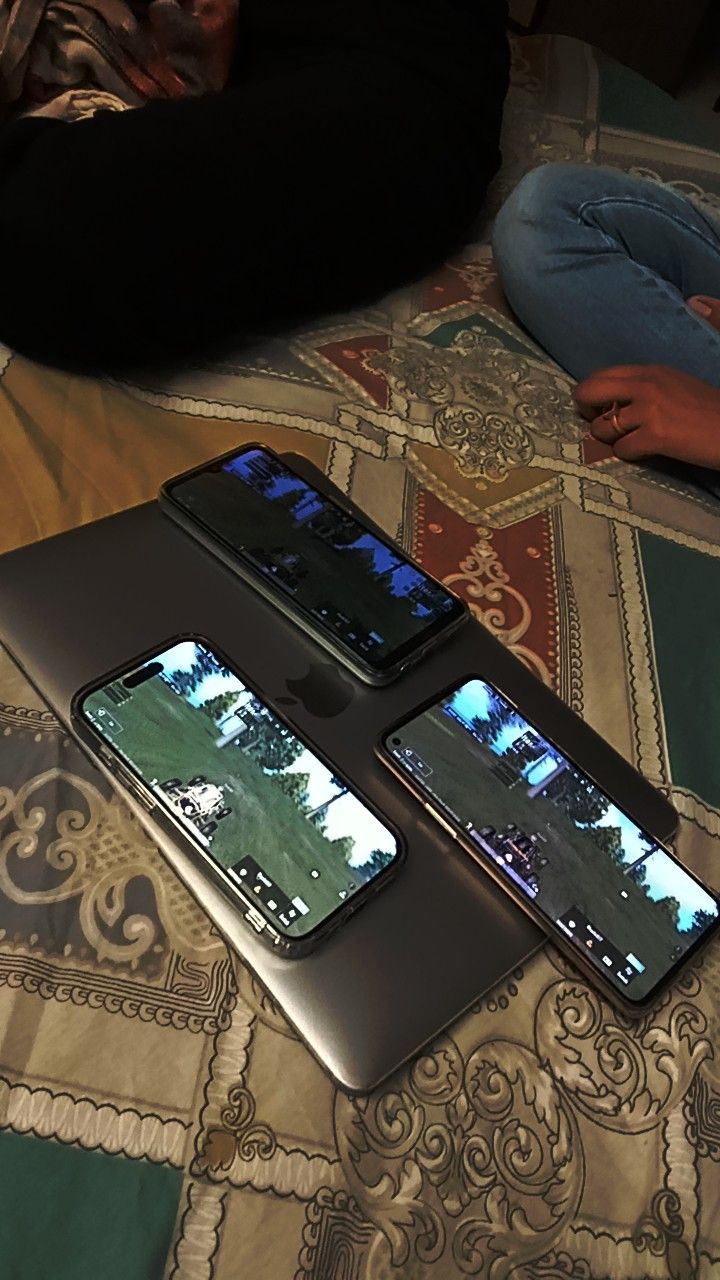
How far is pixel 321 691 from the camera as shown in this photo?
17.9 inches

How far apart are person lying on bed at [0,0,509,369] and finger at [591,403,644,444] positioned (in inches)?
8.4

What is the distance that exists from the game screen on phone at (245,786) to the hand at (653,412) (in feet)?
1.25

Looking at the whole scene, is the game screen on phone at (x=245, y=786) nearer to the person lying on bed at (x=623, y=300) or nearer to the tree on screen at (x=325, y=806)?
the tree on screen at (x=325, y=806)

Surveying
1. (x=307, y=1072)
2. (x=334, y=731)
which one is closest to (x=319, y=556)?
(x=334, y=731)

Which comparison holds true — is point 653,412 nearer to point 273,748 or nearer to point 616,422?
point 616,422

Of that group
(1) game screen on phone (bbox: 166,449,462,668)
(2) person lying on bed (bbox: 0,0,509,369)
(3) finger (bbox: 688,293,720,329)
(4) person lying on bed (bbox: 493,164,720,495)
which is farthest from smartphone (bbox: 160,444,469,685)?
(3) finger (bbox: 688,293,720,329)

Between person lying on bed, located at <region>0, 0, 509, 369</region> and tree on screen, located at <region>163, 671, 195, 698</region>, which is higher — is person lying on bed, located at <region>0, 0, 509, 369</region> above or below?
above

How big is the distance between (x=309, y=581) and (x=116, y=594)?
10 centimetres

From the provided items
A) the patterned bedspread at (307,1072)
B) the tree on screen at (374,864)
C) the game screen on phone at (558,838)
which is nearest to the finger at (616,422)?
the patterned bedspread at (307,1072)

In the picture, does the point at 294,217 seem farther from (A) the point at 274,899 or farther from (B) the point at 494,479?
(A) the point at 274,899

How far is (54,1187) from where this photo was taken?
33cm

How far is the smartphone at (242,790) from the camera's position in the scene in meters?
0.38

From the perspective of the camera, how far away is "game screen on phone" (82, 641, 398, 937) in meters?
0.38

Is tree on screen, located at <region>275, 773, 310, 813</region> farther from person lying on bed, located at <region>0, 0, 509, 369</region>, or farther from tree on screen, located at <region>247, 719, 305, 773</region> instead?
person lying on bed, located at <region>0, 0, 509, 369</region>
